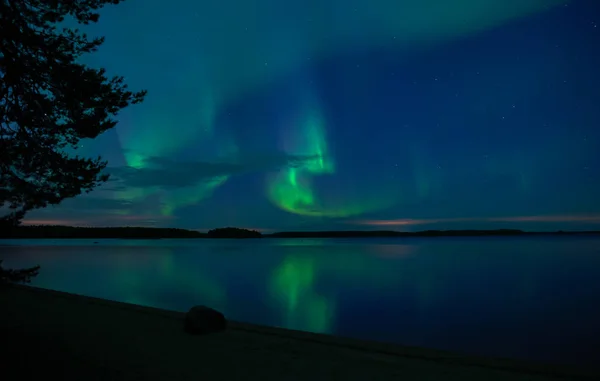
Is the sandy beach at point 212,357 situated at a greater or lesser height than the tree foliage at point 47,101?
lesser

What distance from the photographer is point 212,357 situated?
29.7 feet

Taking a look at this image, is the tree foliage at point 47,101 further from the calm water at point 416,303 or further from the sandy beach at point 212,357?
the calm water at point 416,303

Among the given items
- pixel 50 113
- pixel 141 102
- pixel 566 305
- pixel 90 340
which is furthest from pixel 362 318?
pixel 50 113

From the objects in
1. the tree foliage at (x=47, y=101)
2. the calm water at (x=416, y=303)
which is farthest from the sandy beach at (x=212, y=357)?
the calm water at (x=416, y=303)

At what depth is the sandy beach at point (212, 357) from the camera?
7.63 metres

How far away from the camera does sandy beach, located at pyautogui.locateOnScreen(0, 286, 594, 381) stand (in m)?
7.63

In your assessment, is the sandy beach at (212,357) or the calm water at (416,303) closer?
the sandy beach at (212,357)

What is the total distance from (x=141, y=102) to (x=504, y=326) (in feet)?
64.7

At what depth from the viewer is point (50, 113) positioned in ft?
26.2

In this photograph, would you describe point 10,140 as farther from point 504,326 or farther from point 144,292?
point 144,292

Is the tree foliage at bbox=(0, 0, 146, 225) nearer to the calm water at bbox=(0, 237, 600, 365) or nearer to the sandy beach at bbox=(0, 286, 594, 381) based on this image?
the sandy beach at bbox=(0, 286, 594, 381)

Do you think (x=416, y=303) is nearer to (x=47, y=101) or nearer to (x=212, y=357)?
(x=212, y=357)

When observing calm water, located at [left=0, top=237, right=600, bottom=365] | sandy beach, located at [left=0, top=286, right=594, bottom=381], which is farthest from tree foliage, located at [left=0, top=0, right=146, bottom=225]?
calm water, located at [left=0, top=237, right=600, bottom=365]

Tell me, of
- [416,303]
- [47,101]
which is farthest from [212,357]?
[416,303]
